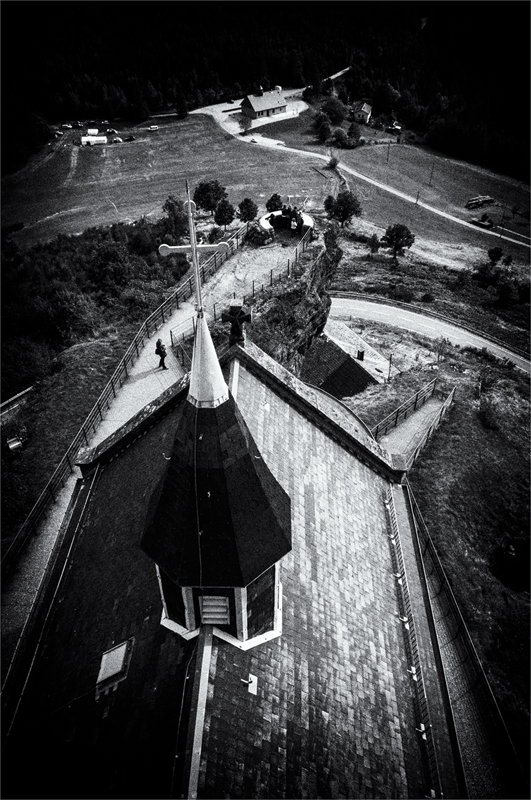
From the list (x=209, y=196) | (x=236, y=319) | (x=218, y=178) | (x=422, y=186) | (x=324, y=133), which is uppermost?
(x=324, y=133)

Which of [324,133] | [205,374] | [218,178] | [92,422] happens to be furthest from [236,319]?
[324,133]

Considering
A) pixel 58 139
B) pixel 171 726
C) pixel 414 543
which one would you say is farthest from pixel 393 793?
pixel 58 139

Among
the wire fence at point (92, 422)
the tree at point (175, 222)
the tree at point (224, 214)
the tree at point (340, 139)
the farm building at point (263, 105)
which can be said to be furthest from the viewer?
the farm building at point (263, 105)

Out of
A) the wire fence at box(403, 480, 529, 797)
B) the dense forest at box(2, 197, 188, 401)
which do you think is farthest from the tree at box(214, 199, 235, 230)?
the wire fence at box(403, 480, 529, 797)

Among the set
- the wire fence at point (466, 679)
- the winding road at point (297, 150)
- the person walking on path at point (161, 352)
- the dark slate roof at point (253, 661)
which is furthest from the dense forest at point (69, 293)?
the winding road at point (297, 150)

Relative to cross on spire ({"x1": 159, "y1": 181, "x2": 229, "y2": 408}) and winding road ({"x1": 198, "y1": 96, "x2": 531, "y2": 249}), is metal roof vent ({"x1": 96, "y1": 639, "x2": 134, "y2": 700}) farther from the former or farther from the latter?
winding road ({"x1": 198, "y1": 96, "x2": 531, "y2": 249})

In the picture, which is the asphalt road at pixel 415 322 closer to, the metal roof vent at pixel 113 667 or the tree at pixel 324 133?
the metal roof vent at pixel 113 667

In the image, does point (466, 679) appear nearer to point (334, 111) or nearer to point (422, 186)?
point (422, 186)
